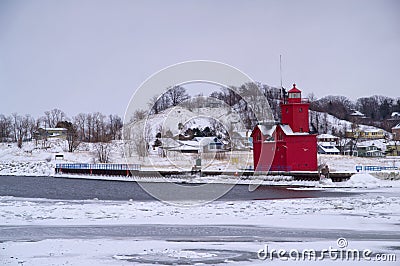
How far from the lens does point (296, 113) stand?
5200cm

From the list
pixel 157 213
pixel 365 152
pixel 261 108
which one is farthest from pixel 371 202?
pixel 365 152

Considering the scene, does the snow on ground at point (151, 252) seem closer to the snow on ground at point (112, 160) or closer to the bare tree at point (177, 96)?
the bare tree at point (177, 96)

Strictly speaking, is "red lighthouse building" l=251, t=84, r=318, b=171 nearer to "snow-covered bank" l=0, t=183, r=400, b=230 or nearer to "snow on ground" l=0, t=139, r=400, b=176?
"snow on ground" l=0, t=139, r=400, b=176

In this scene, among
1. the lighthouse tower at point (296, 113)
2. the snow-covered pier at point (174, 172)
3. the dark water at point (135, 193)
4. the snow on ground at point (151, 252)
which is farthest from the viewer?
the lighthouse tower at point (296, 113)

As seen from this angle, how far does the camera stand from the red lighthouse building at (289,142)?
50.5 metres

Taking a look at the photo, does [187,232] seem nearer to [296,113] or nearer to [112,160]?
[296,113]

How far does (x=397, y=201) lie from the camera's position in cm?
2552

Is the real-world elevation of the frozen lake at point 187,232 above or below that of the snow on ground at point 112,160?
below

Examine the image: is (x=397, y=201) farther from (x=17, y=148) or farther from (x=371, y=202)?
(x=17, y=148)

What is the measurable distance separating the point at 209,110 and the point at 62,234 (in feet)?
83.2

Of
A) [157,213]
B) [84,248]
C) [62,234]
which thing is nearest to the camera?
[84,248]

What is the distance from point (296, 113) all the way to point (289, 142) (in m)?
3.57

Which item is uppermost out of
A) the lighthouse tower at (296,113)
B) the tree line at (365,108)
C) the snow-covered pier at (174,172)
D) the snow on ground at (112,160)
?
the tree line at (365,108)

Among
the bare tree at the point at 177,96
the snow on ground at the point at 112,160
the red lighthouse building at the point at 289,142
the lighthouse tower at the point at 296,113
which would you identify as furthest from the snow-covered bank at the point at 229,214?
the snow on ground at the point at 112,160
